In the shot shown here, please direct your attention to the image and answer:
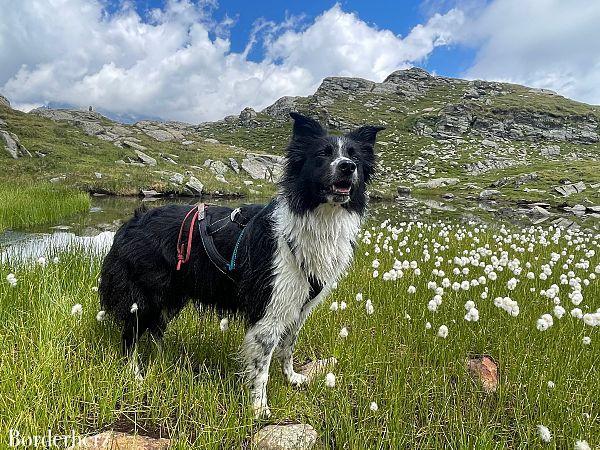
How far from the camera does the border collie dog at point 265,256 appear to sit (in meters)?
3.87

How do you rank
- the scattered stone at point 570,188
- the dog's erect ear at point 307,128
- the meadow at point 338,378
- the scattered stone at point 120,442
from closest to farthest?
the scattered stone at point 120,442 < the meadow at point 338,378 < the dog's erect ear at point 307,128 < the scattered stone at point 570,188

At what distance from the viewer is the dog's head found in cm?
368

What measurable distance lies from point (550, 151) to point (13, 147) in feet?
316

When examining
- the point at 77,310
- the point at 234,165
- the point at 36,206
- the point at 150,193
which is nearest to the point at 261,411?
the point at 77,310

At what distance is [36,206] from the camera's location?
15.4 m

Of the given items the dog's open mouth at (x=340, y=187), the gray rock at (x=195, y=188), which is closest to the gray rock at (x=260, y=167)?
the gray rock at (x=195, y=188)

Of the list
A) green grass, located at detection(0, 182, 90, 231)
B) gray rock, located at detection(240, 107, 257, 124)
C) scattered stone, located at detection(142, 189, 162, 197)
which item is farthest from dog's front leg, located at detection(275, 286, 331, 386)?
gray rock, located at detection(240, 107, 257, 124)

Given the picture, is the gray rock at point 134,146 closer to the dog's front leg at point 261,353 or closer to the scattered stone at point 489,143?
the dog's front leg at point 261,353

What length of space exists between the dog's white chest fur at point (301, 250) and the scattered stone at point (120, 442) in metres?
1.48

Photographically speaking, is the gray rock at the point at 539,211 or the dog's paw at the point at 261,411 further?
the gray rock at the point at 539,211

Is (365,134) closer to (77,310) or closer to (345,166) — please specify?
(345,166)

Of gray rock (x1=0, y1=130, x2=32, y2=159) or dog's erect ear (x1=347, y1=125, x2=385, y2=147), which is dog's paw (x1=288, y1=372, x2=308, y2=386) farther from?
gray rock (x1=0, y1=130, x2=32, y2=159)

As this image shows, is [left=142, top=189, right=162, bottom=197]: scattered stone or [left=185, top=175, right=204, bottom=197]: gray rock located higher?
[left=185, top=175, right=204, bottom=197]: gray rock

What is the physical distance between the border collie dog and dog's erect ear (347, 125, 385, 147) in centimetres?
1
